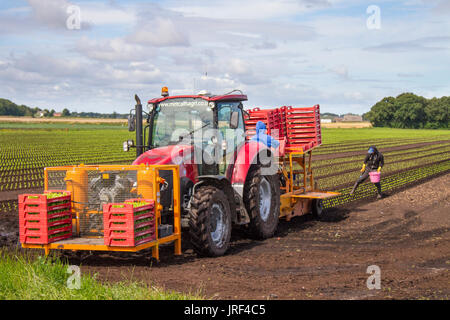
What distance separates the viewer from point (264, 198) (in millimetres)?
10289

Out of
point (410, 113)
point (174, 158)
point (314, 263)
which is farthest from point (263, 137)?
point (410, 113)

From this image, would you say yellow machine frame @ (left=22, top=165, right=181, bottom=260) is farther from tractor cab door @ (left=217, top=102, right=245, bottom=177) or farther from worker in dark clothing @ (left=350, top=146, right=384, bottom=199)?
worker in dark clothing @ (left=350, top=146, right=384, bottom=199)

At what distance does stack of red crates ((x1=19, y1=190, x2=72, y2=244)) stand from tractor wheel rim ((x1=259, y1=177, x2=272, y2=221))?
143 inches

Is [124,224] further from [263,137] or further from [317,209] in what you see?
[317,209]

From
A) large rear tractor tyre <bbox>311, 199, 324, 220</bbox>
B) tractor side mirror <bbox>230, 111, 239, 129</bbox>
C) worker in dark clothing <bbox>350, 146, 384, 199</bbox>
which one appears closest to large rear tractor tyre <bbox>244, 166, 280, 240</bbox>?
tractor side mirror <bbox>230, 111, 239, 129</bbox>

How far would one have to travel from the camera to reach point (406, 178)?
20656mm

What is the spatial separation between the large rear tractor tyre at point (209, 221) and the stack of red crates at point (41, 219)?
187cm

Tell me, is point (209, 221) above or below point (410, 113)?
below

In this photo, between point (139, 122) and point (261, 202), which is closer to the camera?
point (139, 122)

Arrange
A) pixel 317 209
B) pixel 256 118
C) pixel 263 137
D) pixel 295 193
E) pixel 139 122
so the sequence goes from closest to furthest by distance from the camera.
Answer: pixel 139 122, pixel 263 137, pixel 295 193, pixel 256 118, pixel 317 209

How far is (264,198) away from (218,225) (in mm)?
1920

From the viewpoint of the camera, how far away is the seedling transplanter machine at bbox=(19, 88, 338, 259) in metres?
7.70

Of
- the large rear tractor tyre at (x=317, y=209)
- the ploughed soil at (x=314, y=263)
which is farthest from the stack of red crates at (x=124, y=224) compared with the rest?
the large rear tractor tyre at (x=317, y=209)
